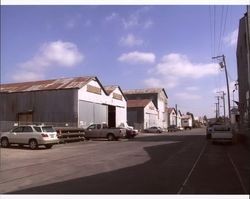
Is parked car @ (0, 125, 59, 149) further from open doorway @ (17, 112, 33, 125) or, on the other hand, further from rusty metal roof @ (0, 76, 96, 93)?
open doorway @ (17, 112, 33, 125)

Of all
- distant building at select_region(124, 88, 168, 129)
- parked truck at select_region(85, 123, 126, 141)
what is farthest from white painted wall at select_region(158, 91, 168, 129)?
parked truck at select_region(85, 123, 126, 141)

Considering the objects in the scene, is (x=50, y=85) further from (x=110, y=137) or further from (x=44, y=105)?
(x=110, y=137)

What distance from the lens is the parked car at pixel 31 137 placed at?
2969 cm

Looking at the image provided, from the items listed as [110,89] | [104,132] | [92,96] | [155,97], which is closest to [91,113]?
[92,96]

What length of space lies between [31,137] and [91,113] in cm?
2197

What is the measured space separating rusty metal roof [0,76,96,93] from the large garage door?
8.20ft

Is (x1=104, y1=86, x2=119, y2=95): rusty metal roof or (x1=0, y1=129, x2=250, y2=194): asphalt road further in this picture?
(x1=104, y1=86, x2=119, y2=95): rusty metal roof

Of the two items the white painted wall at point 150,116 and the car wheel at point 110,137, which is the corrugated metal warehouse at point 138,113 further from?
the car wheel at point 110,137

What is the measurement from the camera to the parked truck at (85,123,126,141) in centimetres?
4450

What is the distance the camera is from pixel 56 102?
49062 millimetres

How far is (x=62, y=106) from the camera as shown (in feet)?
160

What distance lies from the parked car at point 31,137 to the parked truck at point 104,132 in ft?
46.1
